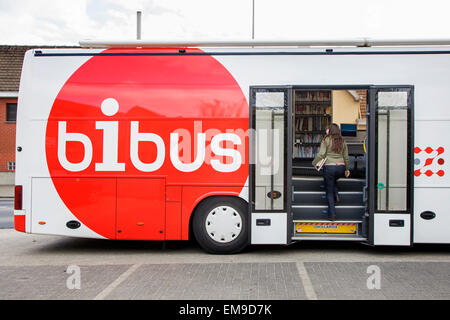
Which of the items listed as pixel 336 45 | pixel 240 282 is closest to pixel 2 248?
pixel 240 282

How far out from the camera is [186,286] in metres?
5.46

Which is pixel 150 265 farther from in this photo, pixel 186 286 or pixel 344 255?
pixel 344 255

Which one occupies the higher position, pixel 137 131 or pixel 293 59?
pixel 293 59

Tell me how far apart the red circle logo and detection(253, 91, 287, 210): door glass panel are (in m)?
0.23

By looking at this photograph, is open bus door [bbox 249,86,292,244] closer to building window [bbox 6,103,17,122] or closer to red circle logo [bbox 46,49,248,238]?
red circle logo [bbox 46,49,248,238]

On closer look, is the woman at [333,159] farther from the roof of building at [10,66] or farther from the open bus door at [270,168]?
the roof of building at [10,66]

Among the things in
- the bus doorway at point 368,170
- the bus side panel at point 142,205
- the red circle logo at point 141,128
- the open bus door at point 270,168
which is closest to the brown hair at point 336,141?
the bus doorway at point 368,170

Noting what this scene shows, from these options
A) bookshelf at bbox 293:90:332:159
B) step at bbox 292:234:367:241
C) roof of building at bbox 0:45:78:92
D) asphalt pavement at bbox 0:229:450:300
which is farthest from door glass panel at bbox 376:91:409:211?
roof of building at bbox 0:45:78:92

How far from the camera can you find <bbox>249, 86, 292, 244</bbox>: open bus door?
7051mm

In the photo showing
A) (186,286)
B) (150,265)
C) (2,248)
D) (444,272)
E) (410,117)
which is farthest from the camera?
(2,248)

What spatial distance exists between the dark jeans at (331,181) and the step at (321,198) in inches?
8.4

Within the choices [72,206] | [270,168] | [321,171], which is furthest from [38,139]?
[321,171]

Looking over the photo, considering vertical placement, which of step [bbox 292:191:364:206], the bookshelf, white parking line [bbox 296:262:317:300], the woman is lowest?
white parking line [bbox 296:262:317:300]

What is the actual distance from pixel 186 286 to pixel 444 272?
3722mm
